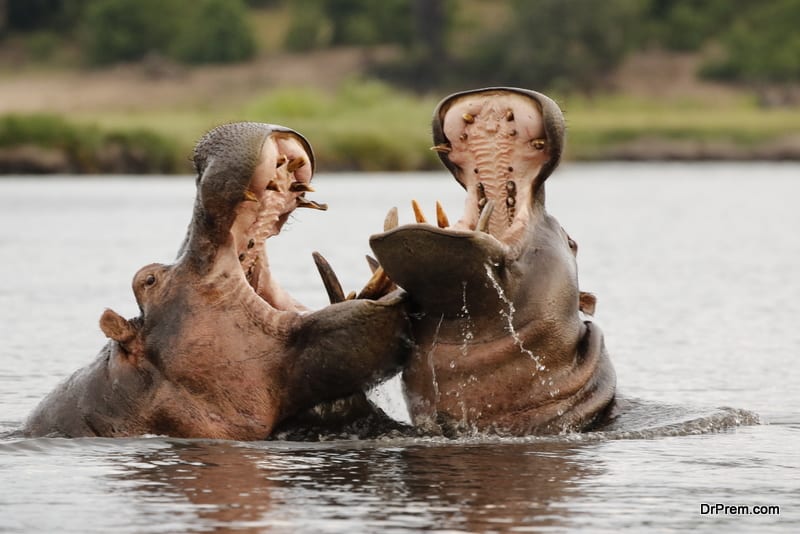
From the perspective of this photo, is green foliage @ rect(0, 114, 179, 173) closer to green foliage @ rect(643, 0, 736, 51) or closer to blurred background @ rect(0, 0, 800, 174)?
blurred background @ rect(0, 0, 800, 174)

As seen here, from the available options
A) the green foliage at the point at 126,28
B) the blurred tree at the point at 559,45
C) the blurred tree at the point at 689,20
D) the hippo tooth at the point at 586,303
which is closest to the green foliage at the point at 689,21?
the blurred tree at the point at 689,20

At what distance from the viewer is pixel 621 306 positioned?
1518cm

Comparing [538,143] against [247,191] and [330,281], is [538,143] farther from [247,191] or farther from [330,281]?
[247,191]

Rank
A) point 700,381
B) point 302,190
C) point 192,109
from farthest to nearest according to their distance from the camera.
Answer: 1. point 192,109
2. point 700,381
3. point 302,190

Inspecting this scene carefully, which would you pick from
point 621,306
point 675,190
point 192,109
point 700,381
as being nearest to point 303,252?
point 621,306

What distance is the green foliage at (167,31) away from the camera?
227 ft

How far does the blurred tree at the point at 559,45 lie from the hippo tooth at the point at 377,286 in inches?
2331

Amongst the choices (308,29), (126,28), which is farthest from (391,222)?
(126,28)

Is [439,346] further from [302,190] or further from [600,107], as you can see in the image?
[600,107]

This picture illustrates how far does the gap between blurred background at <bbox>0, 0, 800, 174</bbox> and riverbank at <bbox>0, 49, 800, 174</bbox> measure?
0.31 ft

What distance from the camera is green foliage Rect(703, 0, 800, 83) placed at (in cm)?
6450

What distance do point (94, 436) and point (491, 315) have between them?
5.72 feet

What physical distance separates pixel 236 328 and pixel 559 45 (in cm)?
6098

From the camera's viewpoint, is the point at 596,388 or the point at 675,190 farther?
the point at 675,190
